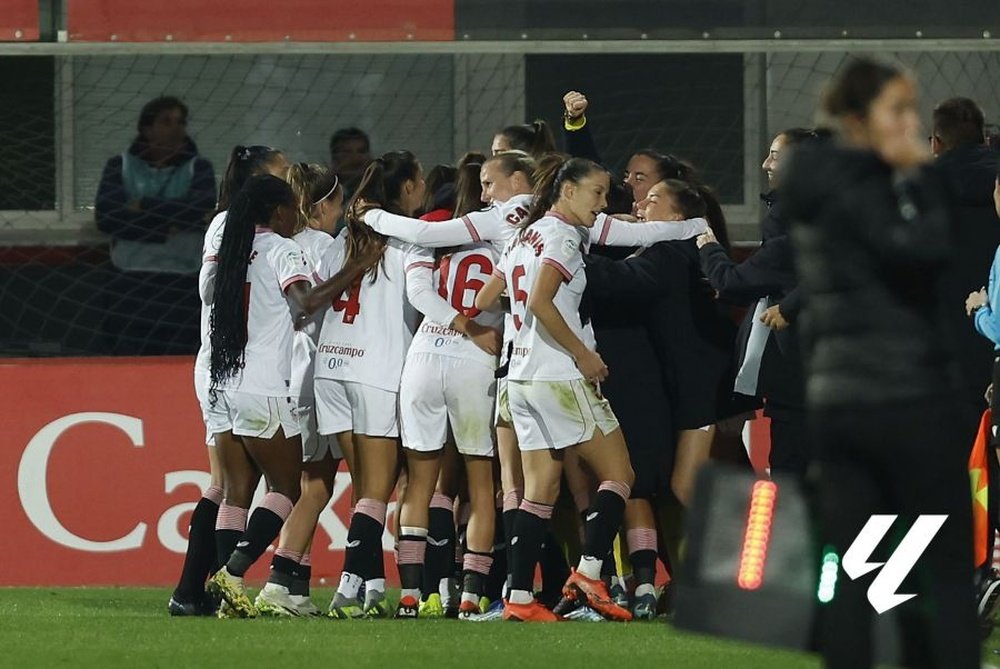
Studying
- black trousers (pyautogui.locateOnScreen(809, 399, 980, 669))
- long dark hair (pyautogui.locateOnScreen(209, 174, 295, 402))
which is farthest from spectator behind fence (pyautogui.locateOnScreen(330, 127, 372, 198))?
black trousers (pyautogui.locateOnScreen(809, 399, 980, 669))

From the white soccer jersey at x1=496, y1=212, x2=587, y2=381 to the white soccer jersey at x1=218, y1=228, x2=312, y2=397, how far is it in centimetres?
93

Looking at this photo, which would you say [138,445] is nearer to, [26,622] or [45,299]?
[45,299]

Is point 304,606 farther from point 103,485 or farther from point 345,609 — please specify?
point 103,485

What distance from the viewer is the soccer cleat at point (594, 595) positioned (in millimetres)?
7551

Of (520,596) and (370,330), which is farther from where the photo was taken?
(370,330)

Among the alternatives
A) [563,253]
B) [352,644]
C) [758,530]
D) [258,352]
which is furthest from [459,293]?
[758,530]

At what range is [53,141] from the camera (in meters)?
10.5

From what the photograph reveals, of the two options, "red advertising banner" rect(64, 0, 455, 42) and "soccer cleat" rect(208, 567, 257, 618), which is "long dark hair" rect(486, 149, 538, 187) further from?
"red advertising banner" rect(64, 0, 455, 42)

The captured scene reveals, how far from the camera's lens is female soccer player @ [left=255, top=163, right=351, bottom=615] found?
26.5 ft

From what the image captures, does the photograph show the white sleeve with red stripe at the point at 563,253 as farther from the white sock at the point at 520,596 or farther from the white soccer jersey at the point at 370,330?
the white sock at the point at 520,596

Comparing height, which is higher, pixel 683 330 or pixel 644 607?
pixel 683 330

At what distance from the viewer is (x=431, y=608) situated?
7.97 m

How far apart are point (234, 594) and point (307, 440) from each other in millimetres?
749

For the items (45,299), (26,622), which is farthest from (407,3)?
(26,622)
